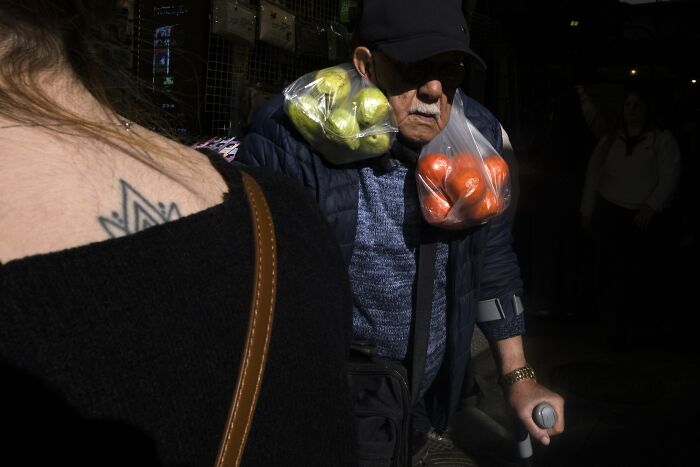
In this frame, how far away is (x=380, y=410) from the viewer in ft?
5.82

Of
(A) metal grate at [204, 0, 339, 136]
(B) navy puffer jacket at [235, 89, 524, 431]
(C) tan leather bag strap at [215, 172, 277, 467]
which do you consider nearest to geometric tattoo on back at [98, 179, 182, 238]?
(C) tan leather bag strap at [215, 172, 277, 467]

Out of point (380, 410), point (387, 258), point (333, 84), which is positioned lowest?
point (380, 410)

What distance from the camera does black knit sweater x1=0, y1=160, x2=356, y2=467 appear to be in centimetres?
54

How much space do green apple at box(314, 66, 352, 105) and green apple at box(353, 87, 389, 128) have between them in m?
0.06

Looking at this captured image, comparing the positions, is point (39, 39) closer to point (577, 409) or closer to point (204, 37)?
point (204, 37)

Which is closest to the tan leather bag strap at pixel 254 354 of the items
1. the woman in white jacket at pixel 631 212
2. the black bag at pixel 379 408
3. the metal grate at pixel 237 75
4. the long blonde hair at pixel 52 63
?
the long blonde hair at pixel 52 63

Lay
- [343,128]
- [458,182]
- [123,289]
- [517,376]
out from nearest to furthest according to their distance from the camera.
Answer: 1. [123,289]
2. [343,128]
3. [458,182]
4. [517,376]

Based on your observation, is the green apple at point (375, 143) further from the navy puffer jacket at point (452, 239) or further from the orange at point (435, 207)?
the orange at point (435, 207)

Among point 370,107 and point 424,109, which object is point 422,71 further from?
point 370,107

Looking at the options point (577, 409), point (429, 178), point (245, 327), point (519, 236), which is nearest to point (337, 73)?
point (429, 178)

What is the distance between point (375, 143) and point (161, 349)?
1528 millimetres

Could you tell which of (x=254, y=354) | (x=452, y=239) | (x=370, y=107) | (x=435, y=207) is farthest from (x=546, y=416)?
(x=254, y=354)

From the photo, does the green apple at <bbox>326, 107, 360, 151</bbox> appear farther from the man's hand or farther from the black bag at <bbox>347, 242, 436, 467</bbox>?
the man's hand

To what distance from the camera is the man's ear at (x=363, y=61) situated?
227 cm
